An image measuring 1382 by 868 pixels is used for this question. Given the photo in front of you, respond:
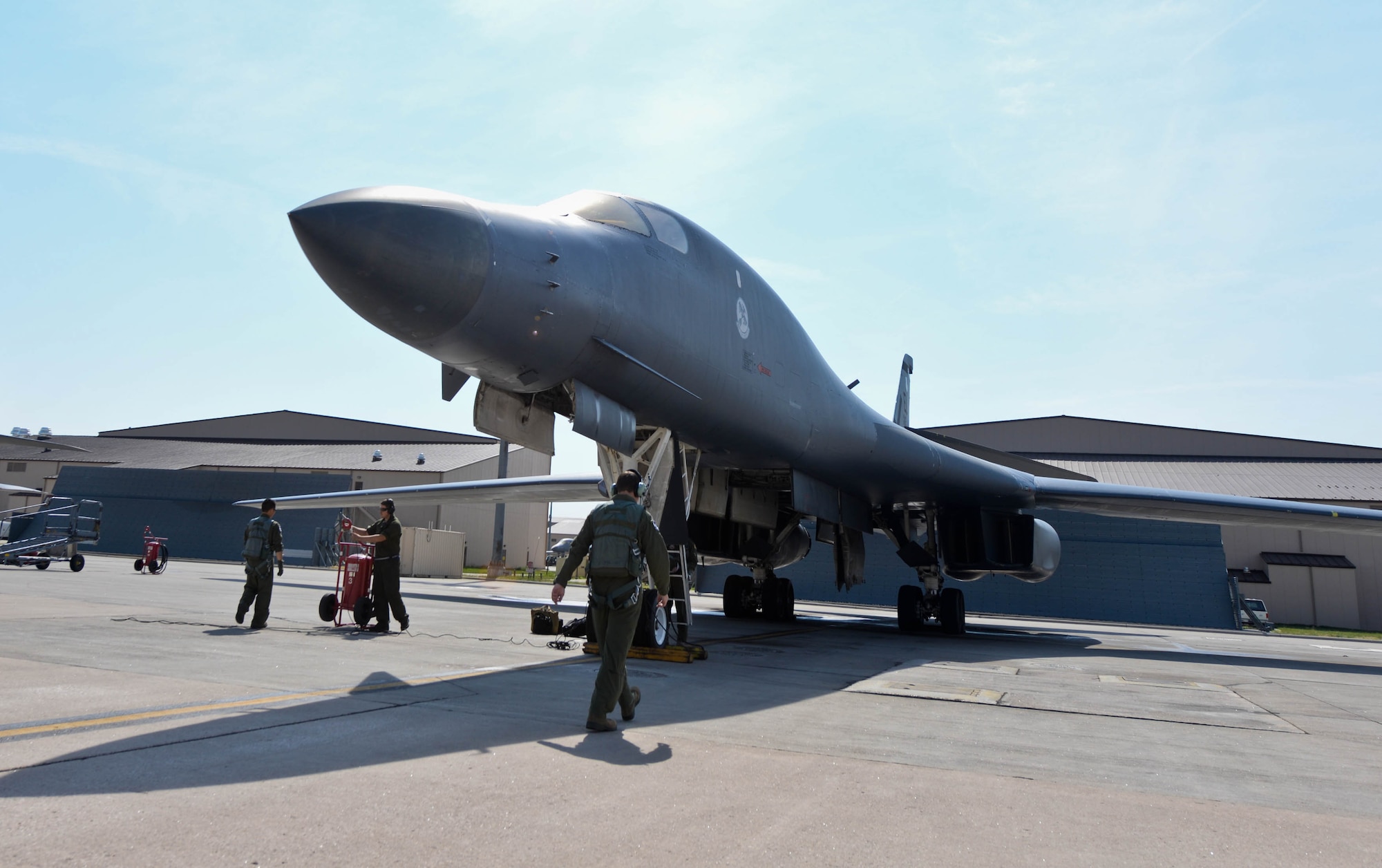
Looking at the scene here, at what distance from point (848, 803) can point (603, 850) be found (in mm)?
1077

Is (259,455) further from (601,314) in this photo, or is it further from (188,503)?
(601,314)

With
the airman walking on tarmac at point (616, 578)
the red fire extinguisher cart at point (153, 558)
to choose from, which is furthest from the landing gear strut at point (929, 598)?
the red fire extinguisher cart at point (153, 558)

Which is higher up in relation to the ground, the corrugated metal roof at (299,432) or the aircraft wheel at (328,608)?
the corrugated metal roof at (299,432)

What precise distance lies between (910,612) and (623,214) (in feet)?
30.2

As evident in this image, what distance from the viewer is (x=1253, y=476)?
3241 centimetres

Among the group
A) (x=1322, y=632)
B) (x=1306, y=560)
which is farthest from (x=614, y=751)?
(x=1306, y=560)

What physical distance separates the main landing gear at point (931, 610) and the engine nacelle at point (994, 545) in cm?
51

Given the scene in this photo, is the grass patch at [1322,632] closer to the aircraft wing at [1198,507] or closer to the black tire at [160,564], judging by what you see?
the aircraft wing at [1198,507]

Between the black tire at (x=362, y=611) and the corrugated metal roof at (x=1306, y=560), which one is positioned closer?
the black tire at (x=362, y=611)

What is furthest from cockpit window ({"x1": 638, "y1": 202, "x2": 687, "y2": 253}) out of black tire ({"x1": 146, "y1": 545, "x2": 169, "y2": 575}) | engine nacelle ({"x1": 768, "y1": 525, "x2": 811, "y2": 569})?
black tire ({"x1": 146, "y1": 545, "x2": 169, "y2": 575})

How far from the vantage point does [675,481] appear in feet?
28.3

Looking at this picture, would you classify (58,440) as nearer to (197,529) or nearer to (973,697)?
(197,529)

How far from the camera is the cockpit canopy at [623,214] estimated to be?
7.40 metres

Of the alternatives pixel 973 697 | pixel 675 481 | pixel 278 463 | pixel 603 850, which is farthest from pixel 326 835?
pixel 278 463
